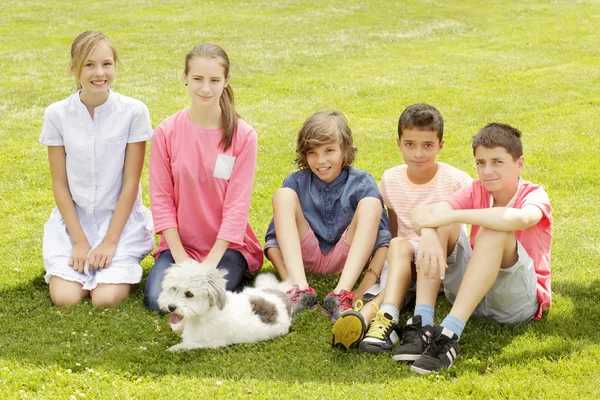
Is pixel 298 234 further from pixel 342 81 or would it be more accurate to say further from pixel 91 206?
pixel 342 81

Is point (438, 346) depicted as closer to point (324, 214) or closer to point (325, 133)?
point (324, 214)

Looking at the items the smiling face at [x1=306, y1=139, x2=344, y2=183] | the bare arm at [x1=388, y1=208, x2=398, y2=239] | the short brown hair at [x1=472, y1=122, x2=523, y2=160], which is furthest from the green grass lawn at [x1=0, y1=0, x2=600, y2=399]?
the short brown hair at [x1=472, y1=122, x2=523, y2=160]

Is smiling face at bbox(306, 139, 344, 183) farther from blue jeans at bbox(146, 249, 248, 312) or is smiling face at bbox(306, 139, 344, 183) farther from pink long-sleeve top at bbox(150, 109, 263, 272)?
blue jeans at bbox(146, 249, 248, 312)

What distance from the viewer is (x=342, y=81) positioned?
40.5 feet

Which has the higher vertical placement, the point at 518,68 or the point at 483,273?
the point at 518,68

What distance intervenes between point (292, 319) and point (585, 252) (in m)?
2.53

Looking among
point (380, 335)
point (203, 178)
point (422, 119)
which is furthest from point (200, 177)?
point (380, 335)

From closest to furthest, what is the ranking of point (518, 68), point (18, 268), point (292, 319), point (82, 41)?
point (292, 319) < point (82, 41) < point (18, 268) < point (518, 68)

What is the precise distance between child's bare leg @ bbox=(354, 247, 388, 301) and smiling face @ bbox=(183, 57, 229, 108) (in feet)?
4.99

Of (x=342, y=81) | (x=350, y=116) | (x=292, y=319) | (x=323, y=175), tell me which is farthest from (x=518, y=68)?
(x=292, y=319)

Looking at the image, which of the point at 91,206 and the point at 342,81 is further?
the point at 342,81

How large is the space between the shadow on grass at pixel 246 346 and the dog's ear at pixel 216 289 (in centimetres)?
34

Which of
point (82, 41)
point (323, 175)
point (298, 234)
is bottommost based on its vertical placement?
point (298, 234)

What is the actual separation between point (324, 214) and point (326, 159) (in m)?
0.41
